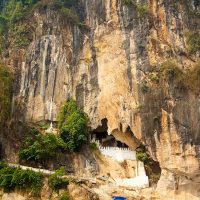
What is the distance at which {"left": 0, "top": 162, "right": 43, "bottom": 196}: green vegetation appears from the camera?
19.9 m

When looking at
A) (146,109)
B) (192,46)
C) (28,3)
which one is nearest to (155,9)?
(192,46)

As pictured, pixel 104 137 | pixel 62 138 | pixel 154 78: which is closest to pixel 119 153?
pixel 104 137

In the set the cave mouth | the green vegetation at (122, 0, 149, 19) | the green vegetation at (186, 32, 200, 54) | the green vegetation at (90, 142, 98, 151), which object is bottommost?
the green vegetation at (90, 142, 98, 151)

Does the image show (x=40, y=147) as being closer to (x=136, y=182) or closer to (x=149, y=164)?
(x=136, y=182)

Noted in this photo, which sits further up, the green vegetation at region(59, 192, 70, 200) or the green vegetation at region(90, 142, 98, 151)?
the green vegetation at region(90, 142, 98, 151)

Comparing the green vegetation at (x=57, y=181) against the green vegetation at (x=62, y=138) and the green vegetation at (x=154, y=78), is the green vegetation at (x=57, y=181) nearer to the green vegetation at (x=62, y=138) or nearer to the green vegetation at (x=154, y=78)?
the green vegetation at (x=62, y=138)

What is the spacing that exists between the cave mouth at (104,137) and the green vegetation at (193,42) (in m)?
→ 6.53

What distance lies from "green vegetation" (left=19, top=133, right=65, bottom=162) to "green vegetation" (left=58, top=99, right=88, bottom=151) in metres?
0.50

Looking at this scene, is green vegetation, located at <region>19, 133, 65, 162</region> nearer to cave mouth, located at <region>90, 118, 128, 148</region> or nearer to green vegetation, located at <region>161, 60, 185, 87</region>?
cave mouth, located at <region>90, 118, 128, 148</region>

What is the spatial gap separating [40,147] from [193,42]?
35.4 ft

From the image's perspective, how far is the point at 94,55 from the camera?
26.0m

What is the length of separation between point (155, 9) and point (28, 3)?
29.7 ft

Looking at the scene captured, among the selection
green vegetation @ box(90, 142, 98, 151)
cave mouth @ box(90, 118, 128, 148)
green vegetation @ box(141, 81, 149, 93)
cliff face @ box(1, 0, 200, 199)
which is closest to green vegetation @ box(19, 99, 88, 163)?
green vegetation @ box(90, 142, 98, 151)

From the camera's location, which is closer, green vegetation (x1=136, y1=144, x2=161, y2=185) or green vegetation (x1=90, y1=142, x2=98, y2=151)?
green vegetation (x1=136, y1=144, x2=161, y2=185)
